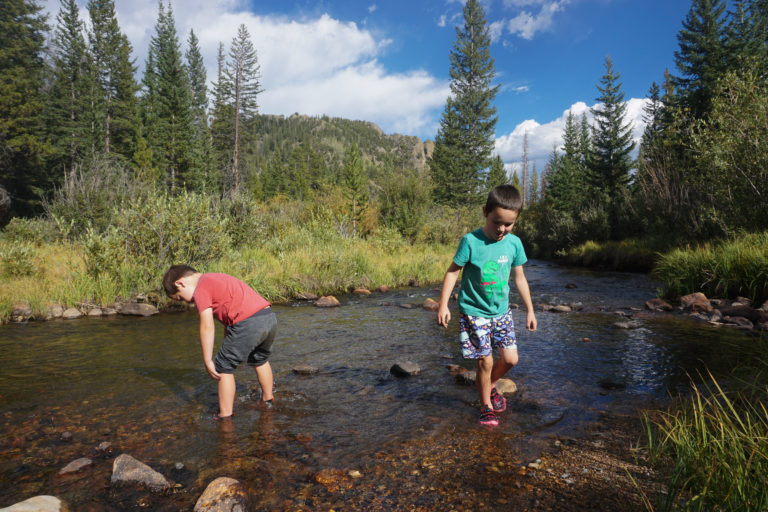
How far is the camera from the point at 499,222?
3.58m

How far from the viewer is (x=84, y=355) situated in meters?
6.24

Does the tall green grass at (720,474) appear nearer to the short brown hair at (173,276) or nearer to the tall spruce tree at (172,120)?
the short brown hair at (173,276)

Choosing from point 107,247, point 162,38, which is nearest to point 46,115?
point 162,38

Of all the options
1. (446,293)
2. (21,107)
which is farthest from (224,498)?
(21,107)

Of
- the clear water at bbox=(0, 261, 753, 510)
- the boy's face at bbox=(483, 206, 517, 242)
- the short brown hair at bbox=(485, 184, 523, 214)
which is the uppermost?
the short brown hair at bbox=(485, 184, 523, 214)

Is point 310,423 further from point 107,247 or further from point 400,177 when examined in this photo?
point 400,177

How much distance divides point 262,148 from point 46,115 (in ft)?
365

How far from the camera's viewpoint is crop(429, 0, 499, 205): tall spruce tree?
42.3 metres

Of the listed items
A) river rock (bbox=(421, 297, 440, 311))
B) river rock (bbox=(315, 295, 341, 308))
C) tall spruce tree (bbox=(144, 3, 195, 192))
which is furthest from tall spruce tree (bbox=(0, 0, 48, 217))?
river rock (bbox=(421, 297, 440, 311))

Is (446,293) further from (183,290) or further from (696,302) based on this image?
(696,302)

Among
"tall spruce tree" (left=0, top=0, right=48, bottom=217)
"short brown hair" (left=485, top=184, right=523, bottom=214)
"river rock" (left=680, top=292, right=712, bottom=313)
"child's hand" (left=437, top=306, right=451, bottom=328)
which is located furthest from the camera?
"tall spruce tree" (left=0, top=0, right=48, bottom=217)

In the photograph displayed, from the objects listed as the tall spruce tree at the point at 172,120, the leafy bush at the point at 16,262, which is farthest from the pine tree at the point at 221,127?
the leafy bush at the point at 16,262

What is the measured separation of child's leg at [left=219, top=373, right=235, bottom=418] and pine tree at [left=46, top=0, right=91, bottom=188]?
4287 centimetres

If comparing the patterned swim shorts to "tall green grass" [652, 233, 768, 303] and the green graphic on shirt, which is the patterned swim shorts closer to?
the green graphic on shirt
